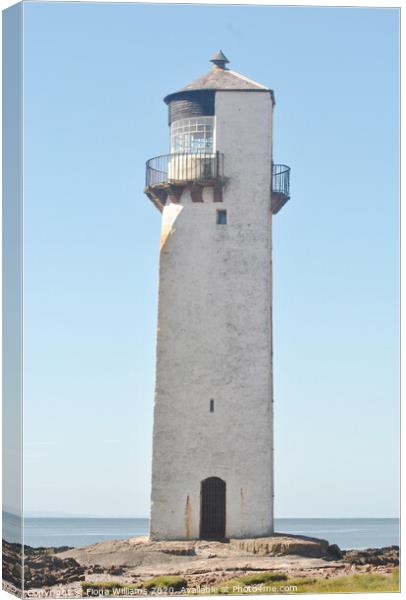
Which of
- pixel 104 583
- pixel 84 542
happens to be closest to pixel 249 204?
pixel 104 583

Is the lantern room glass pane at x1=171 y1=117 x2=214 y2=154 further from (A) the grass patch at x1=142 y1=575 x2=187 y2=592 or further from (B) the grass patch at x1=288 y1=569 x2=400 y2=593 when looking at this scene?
(B) the grass patch at x1=288 y1=569 x2=400 y2=593

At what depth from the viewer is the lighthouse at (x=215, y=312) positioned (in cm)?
3741

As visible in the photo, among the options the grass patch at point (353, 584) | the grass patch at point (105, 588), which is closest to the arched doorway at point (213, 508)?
the grass patch at point (353, 584)

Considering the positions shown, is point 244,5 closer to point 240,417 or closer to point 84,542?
point 240,417

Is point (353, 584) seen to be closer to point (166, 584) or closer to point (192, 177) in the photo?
point (166, 584)

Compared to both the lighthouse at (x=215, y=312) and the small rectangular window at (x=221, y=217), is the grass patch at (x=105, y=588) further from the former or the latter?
the small rectangular window at (x=221, y=217)

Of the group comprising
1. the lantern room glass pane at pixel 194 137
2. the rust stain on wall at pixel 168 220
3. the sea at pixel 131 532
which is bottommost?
the sea at pixel 131 532

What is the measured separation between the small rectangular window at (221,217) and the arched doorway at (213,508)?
5599mm

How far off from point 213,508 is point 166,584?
4.36m

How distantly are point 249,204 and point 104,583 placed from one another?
30.8 ft

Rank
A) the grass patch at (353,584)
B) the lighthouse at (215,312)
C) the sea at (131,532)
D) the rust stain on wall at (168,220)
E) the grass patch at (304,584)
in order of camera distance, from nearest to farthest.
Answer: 1. the grass patch at (304,584)
2. the grass patch at (353,584)
3. the lighthouse at (215,312)
4. the rust stain on wall at (168,220)
5. the sea at (131,532)

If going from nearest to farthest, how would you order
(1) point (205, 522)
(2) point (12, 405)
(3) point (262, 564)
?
1. (2) point (12, 405)
2. (3) point (262, 564)
3. (1) point (205, 522)

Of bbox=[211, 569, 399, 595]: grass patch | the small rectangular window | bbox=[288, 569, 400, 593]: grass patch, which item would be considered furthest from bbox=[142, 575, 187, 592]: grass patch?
the small rectangular window

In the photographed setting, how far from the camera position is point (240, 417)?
3750cm
